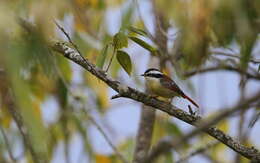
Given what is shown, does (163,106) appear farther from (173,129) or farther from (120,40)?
(173,129)

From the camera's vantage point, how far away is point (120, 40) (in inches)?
80.7

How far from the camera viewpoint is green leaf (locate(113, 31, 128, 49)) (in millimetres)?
2039

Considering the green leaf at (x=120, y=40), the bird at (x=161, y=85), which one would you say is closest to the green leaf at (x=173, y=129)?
the bird at (x=161, y=85)

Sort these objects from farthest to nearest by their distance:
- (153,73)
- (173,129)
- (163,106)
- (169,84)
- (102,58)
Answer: (173,129) < (153,73) < (169,84) < (163,106) < (102,58)

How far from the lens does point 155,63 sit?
4418 mm

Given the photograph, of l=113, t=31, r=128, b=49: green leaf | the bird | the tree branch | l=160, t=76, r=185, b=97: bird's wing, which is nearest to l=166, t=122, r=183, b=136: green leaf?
the bird

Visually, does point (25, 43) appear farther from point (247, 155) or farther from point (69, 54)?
point (247, 155)

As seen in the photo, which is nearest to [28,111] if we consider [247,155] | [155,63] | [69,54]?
[69,54]

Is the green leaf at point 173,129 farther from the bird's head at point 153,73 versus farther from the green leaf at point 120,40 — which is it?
the green leaf at point 120,40

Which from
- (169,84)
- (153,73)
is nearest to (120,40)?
(169,84)

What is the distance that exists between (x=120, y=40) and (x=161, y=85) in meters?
1.89

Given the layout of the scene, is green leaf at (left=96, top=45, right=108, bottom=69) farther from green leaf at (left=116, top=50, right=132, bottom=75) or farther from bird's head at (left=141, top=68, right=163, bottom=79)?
bird's head at (left=141, top=68, right=163, bottom=79)

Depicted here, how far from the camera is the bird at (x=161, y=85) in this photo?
3.87 metres

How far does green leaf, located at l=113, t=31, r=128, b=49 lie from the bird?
1.78 meters
